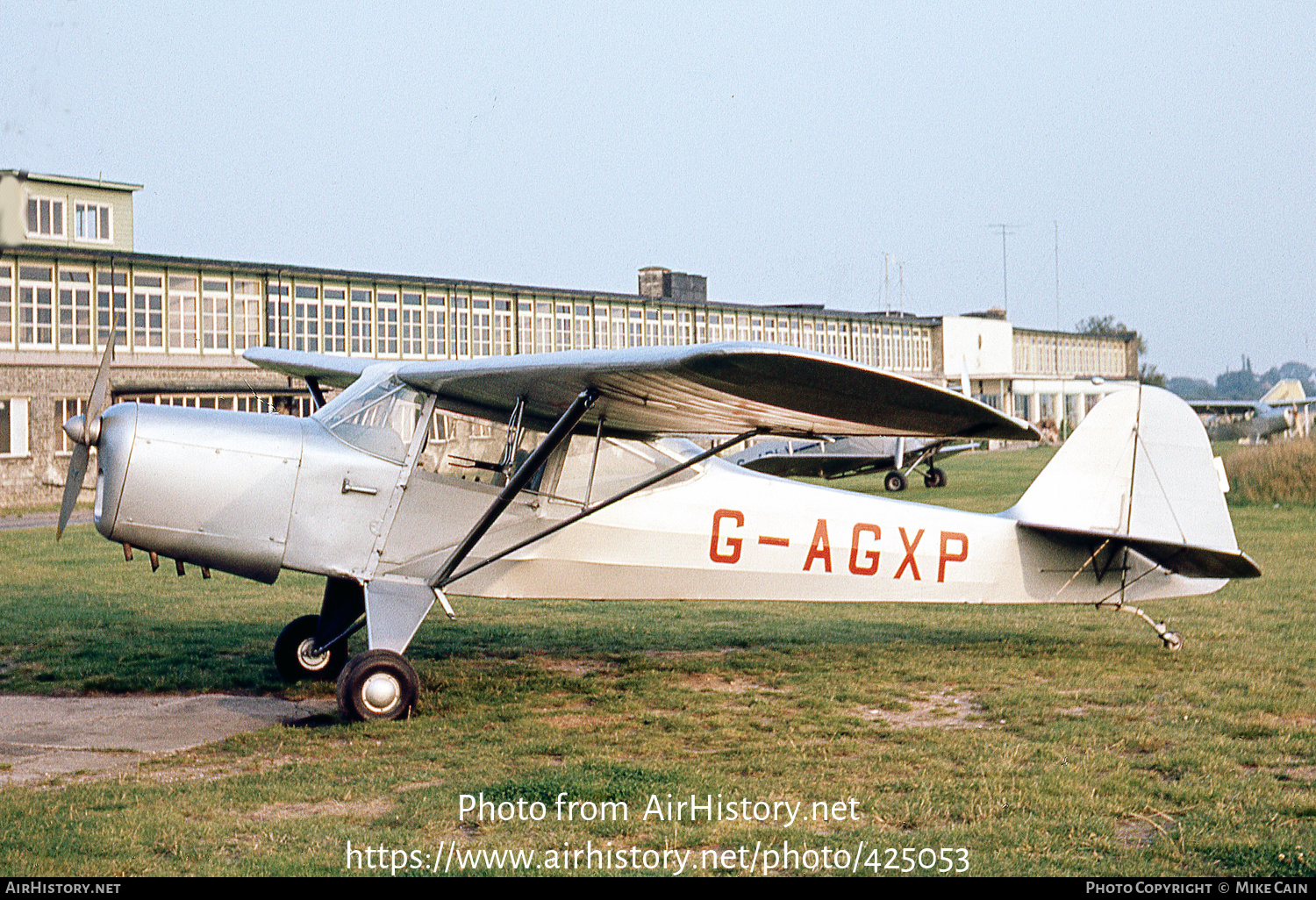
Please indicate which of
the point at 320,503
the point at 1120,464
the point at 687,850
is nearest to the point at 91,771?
the point at 320,503

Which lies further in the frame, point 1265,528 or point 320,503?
point 1265,528

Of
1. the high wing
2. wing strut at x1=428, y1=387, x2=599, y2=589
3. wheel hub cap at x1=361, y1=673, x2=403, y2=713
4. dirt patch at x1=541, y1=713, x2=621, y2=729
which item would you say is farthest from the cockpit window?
dirt patch at x1=541, y1=713, x2=621, y2=729

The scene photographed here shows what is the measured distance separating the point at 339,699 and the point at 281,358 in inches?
184

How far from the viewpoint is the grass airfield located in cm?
492

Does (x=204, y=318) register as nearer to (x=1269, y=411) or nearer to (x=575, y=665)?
(x=575, y=665)

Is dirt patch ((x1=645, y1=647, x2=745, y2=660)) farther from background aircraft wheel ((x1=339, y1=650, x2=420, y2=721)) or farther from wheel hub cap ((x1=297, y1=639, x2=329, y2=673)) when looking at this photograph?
background aircraft wheel ((x1=339, y1=650, x2=420, y2=721))

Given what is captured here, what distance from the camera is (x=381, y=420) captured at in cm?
788

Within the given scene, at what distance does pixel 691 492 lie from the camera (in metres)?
8.58

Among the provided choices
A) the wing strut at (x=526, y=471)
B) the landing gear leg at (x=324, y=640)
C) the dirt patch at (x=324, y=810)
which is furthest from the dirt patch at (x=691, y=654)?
the dirt patch at (x=324, y=810)

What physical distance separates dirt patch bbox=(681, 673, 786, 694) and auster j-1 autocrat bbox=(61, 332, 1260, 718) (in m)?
0.68

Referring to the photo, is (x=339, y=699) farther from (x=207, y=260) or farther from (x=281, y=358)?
(x=207, y=260)

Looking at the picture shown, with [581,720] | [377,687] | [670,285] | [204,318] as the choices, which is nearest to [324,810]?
[377,687]

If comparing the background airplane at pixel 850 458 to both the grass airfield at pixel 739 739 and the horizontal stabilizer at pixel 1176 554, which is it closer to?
the grass airfield at pixel 739 739

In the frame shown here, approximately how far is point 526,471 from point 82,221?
115 ft
